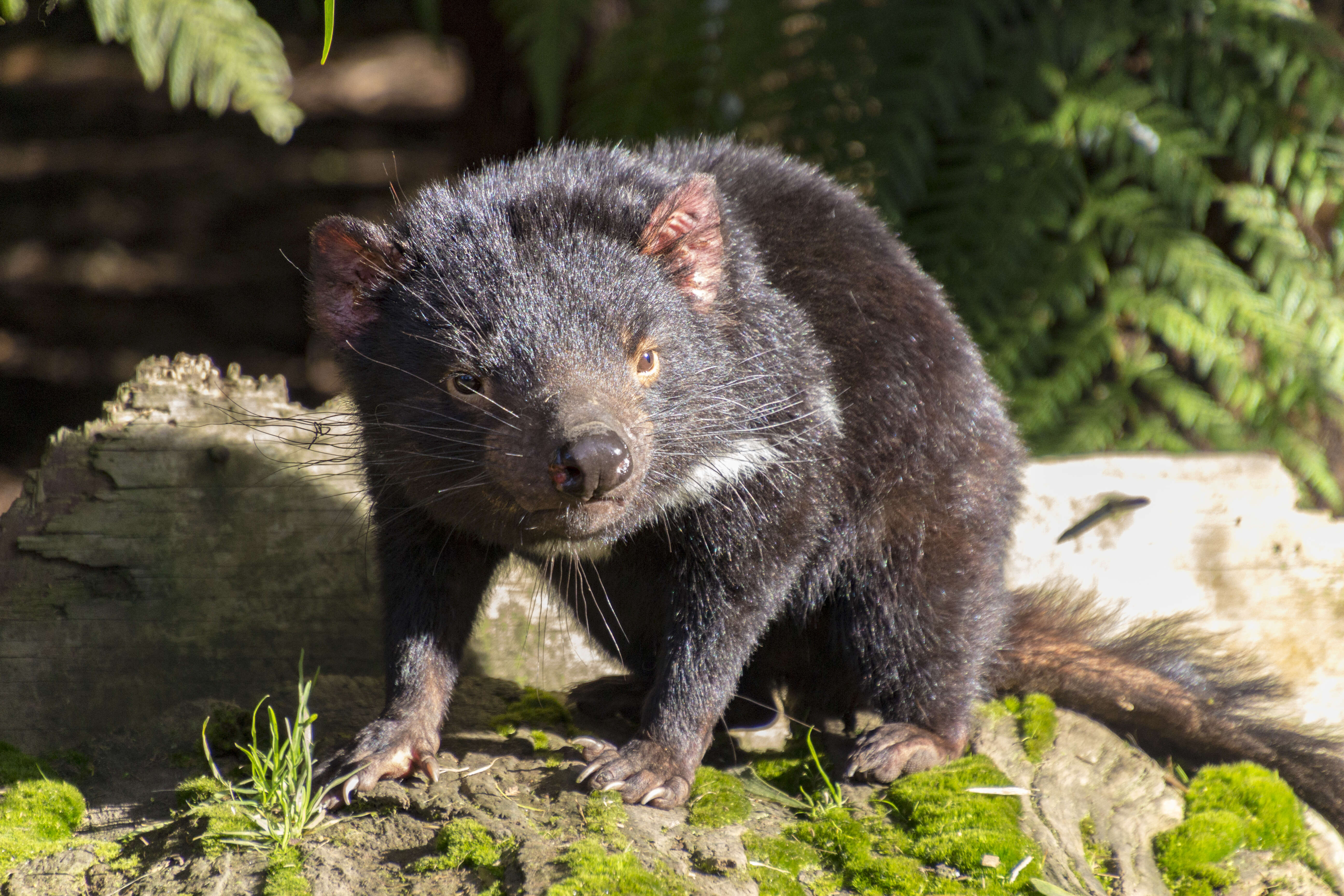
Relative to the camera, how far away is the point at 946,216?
198 inches

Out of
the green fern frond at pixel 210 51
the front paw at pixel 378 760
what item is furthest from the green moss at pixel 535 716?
the green fern frond at pixel 210 51

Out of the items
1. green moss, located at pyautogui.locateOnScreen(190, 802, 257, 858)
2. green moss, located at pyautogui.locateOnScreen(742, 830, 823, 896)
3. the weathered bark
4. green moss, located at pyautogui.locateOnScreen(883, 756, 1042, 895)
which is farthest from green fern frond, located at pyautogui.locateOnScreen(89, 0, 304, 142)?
green moss, located at pyautogui.locateOnScreen(883, 756, 1042, 895)

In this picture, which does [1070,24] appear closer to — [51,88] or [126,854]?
[126,854]

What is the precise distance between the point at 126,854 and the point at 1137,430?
14.0ft

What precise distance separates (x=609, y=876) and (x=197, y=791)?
43.0 inches

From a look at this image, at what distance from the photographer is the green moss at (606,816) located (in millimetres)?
2574

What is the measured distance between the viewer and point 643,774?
282 centimetres

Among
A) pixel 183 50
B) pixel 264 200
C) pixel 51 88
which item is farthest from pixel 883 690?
pixel 51 88

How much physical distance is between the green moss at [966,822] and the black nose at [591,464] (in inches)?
46.0

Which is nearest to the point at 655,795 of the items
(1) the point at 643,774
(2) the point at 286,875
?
(1) the point at 643,774

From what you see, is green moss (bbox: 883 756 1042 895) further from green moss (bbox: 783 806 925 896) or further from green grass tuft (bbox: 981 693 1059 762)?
green grass tuft (bbox: 981 693 1059 762)

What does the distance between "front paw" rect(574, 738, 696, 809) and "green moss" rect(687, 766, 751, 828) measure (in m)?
0.03

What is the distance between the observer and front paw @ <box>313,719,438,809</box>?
2.74 m

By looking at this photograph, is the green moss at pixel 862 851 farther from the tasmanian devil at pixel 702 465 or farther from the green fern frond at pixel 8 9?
the green fern frond at pixel 8 9
